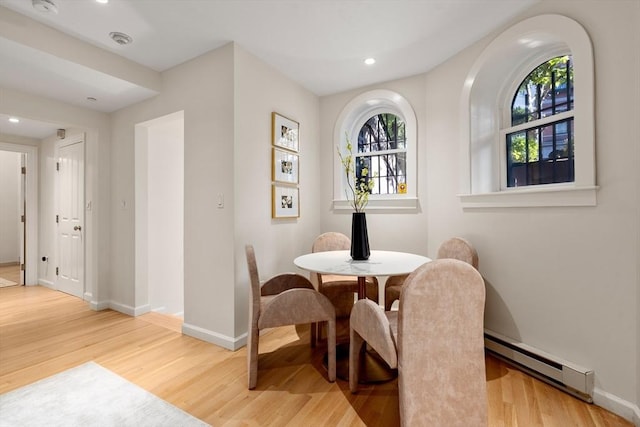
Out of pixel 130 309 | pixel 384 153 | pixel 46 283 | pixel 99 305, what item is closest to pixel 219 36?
pixel 384 153

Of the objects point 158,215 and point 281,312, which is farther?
point 158,215

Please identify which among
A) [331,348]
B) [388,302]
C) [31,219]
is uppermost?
[31,219]

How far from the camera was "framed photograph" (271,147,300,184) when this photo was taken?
2.94 metres

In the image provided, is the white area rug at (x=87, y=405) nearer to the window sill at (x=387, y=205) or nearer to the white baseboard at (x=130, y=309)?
the white baseboard at (x=130, y=309)

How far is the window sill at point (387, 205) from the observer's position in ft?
10.3

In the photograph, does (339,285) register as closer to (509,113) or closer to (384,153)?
(384,153)

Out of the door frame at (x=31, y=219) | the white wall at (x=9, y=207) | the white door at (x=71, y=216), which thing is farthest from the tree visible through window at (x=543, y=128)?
the white wall at (x=9, y=207)

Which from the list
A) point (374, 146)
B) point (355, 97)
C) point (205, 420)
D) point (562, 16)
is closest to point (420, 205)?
point (374, 146)

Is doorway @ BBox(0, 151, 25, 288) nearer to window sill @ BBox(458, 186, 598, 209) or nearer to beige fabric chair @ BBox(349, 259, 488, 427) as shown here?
beige fabric chair @ BBox(349, 259, 488, 427)

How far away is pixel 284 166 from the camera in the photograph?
309cm

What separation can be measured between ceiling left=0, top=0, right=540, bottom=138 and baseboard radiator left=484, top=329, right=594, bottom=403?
2414 millimetres

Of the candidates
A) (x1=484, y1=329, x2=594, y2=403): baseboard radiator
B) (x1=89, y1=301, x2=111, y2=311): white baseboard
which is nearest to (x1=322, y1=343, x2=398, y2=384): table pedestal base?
(x1=484, y1=329, x2=594, y2=403): baseboard radiator

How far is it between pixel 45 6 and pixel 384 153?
310cm

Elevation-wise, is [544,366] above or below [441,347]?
below
